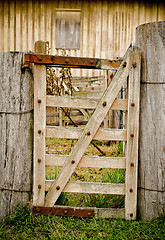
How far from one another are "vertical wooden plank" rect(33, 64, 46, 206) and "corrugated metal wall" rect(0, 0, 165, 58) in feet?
23.3

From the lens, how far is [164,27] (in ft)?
6.97

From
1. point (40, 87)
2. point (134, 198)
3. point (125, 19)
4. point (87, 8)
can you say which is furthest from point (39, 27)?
point (134, 198)

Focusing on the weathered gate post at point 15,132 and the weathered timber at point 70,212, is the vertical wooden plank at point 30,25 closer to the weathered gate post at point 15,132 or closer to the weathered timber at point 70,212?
the weathered gate post at point 15,132

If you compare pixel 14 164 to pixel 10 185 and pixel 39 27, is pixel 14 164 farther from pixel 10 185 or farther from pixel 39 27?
pixel 39 27

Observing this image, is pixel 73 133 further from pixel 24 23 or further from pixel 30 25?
pixel 24 23

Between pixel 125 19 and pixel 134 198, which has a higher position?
pixel 125 19

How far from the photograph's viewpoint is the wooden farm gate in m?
2.21

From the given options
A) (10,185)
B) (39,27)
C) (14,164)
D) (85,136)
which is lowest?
(10,185)

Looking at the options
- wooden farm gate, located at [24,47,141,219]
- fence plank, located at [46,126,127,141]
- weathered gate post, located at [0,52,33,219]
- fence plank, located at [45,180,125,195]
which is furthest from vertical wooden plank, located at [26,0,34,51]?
fence plank, located at [45,180,125,195]

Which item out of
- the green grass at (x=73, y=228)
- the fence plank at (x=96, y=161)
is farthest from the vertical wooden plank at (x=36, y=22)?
the green grass at (x=73, y=228)

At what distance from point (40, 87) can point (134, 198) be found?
4.82 ft

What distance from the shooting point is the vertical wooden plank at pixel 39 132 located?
2.22 m

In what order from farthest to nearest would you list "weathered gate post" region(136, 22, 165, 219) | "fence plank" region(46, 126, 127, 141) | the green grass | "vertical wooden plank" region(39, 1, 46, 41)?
"vertical wooden plank" region(39, 1, 46, 41)
"fence plank" region(46, 126, 127, 141)
"weathered gate post" region(136, 22, 165, 219)
the green grass

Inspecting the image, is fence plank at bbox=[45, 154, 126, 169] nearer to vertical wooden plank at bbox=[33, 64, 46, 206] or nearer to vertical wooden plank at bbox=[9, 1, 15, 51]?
vertical wooden plank at bbox=[33, 64, 46, 206]
